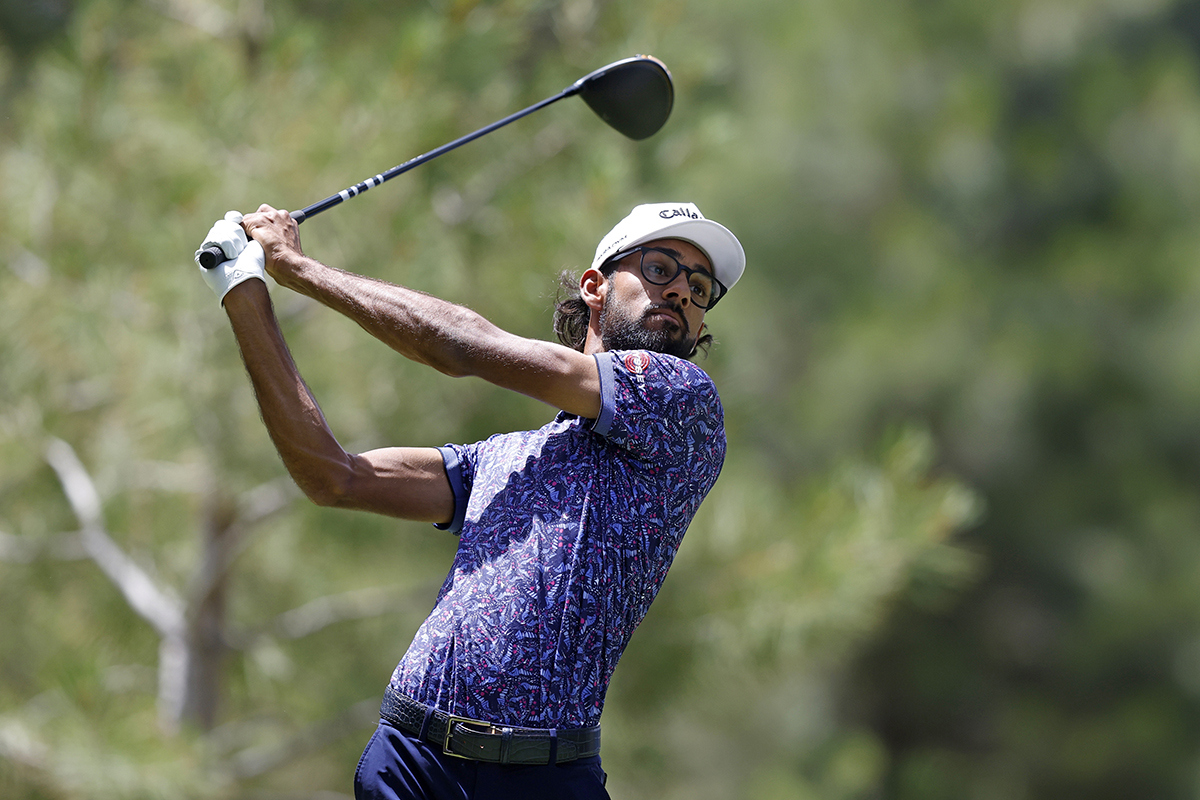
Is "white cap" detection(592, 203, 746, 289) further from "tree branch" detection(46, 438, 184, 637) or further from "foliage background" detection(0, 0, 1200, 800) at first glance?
"tree branch" detection(46, 438, 184, 637)

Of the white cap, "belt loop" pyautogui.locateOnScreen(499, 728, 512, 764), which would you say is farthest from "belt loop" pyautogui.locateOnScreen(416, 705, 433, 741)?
the white cap

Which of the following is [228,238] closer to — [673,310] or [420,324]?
[420,324]

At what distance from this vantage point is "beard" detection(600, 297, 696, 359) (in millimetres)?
2641

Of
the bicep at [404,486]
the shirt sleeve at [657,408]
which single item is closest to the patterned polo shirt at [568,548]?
the shirt sleeve at [657,408]

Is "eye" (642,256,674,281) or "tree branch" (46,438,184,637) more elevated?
"tree branch" (46,438,184,637)

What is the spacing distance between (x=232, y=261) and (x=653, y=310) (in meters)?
0.90

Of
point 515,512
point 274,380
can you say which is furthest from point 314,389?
point 515,512

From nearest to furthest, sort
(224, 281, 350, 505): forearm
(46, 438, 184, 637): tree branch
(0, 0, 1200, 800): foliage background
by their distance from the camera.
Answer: (224, 281, 350, 505): forearm → (0, 0, 1200, 800): foliage background → (46, 438, 184, 637): tree branch

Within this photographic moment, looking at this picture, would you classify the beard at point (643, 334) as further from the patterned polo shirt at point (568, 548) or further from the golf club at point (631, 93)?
the golf club at point (631, 93)

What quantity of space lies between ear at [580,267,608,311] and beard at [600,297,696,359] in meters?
0.05

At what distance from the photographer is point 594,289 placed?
111 inches

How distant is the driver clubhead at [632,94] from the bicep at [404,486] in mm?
1472

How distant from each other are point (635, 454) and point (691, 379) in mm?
203

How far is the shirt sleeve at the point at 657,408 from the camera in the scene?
2.36 metres
